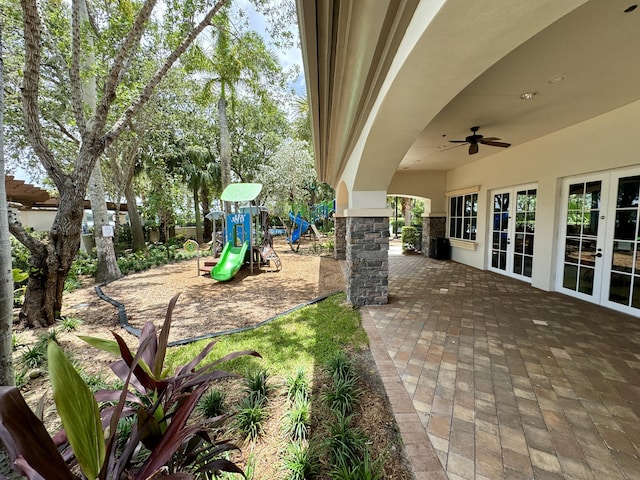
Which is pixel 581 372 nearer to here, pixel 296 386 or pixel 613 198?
pixel 296 386

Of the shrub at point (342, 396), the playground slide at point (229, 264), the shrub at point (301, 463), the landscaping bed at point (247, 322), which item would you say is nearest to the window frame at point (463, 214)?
the landscaping bed at point (247, 322)

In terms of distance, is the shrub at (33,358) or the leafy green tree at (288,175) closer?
the shrub at (33,358)

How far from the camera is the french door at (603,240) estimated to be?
12.7 feet

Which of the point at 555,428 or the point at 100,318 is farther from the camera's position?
the point at 100,318

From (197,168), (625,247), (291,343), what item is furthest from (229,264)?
(197,168)

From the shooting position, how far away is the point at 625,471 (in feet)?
5.24

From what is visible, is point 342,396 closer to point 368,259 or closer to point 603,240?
point 368,259

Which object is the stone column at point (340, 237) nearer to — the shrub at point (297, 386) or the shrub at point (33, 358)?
the shrub at point (297, 386)

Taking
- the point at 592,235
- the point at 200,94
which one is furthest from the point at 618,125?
the point at 200,94

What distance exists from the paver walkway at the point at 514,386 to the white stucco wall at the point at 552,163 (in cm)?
139

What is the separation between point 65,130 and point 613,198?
12403mm

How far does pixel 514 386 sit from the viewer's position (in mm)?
2350

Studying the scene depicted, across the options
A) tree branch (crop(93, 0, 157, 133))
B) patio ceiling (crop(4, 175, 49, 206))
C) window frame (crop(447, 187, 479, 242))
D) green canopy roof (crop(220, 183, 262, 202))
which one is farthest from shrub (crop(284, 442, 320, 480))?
patio ceiling (crop(4, 175, 49, 206))

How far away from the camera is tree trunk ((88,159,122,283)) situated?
22.1ft
